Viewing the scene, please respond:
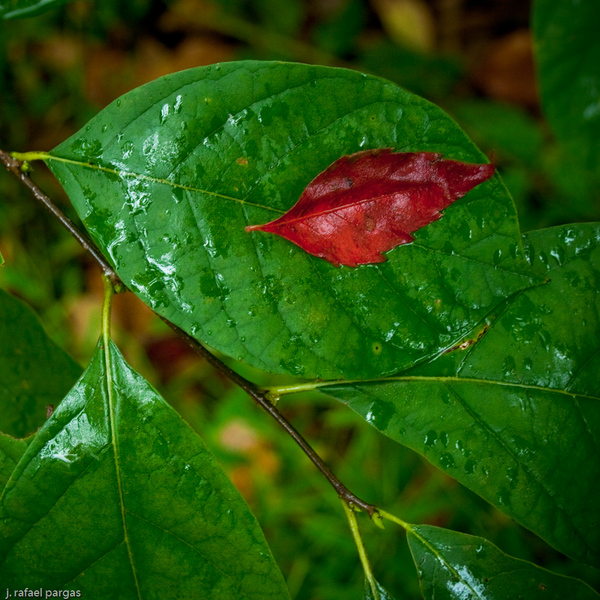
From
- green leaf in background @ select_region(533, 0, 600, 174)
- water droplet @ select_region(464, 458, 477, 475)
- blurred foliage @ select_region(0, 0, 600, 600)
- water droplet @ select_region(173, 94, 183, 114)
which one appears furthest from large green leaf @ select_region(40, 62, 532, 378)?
blurred foliage @ select_region(0, 0, 600, 600)

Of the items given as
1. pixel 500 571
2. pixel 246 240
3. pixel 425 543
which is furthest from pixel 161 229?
pixel 500 571

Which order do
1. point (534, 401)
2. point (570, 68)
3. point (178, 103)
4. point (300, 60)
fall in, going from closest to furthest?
1. point (178, 103)
2. point (534, 401)
3. point (570, 68)
4. point (300, 60)

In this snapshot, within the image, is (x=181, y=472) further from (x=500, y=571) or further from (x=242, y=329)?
(x=500, y=571)

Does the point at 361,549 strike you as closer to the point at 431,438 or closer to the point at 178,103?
the point at 431,438

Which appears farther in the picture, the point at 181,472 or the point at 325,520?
the point at 325,520

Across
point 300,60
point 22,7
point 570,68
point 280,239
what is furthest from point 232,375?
point 300,60

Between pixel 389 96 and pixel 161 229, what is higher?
pixel 389 96
